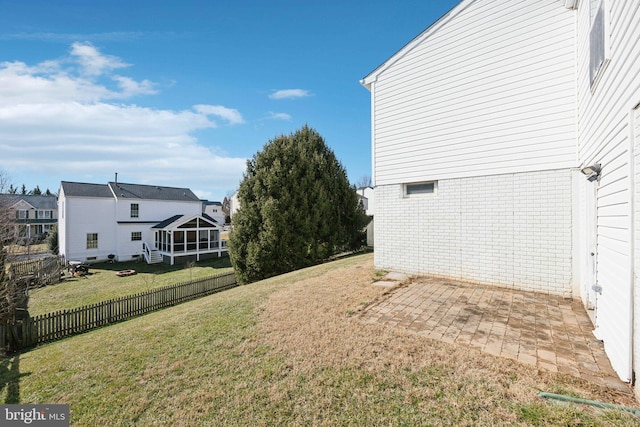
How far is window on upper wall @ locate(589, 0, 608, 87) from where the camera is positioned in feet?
12.3

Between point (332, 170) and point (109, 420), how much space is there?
15503 millimetres

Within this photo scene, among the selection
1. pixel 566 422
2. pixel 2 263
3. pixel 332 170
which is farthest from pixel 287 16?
pixel 2 263

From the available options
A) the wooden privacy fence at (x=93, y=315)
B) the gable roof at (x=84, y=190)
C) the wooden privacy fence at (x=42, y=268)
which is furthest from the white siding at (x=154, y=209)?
the wooden privacy fence at (x=93, y=315)

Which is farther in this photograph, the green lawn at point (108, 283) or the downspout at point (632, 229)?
the green lawn at point (108, 283)

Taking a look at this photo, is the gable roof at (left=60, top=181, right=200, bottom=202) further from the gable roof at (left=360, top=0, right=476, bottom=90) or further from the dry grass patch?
the dry grass patch

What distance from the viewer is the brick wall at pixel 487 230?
6023 mm

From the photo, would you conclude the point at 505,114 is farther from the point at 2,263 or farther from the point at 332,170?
the point at 2,263

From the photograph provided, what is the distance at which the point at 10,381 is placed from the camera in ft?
16.2

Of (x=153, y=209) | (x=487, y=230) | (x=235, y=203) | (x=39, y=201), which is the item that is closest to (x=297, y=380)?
(x=487, y=230)

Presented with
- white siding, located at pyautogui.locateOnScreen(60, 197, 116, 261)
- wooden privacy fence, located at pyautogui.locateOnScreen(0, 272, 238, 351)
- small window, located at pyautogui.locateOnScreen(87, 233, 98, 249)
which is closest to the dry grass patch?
wooden privacy fence, located at pyautogui.locateOnScreen(0, 272, 238, 351)

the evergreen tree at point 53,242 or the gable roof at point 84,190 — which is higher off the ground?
the gable roof at point 84,190

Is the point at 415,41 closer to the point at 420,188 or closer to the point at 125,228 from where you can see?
the point at 420,188

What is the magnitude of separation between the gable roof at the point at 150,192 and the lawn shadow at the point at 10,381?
72.4ft

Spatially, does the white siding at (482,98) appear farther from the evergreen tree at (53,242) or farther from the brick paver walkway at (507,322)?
the evergreen tree at (53,242)
